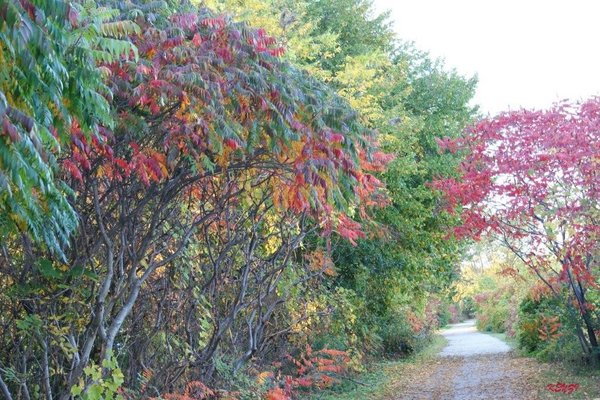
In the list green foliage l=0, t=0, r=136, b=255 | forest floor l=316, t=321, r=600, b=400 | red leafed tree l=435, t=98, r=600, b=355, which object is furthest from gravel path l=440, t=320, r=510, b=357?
green foliage l=0, t=0, r=136, b=255

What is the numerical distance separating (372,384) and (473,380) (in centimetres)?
231

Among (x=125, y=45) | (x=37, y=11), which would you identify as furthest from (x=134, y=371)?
(x=37, y=11)

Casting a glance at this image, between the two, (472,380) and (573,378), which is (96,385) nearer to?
(573,378)

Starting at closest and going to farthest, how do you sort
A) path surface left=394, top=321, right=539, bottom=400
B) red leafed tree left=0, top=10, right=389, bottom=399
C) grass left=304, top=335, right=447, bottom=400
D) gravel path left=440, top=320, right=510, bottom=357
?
red leafed tree left=0, top=10, right=389, bottom=399 → path surface left=394, top=321, right=539, bottom=400 → grass left=304, top=335, right=447, bottom=400 → gravel path left=440, top=320, right=510, bottom=357

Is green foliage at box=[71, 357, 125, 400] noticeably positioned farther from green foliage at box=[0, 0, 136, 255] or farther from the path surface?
the path surface

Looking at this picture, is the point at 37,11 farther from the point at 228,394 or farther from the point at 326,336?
the point at 326,336

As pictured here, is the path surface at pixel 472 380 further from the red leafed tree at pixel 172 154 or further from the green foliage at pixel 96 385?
the green foliage at pixel 96 385

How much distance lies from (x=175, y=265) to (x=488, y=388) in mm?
8688

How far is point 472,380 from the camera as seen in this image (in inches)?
603

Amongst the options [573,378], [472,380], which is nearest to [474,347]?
[472,380]

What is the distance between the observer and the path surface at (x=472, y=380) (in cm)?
1276

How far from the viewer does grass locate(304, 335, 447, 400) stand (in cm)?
1345

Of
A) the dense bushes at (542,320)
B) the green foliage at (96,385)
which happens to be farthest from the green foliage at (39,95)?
the dense bushes at (542,320)

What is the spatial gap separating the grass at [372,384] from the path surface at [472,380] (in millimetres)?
435
